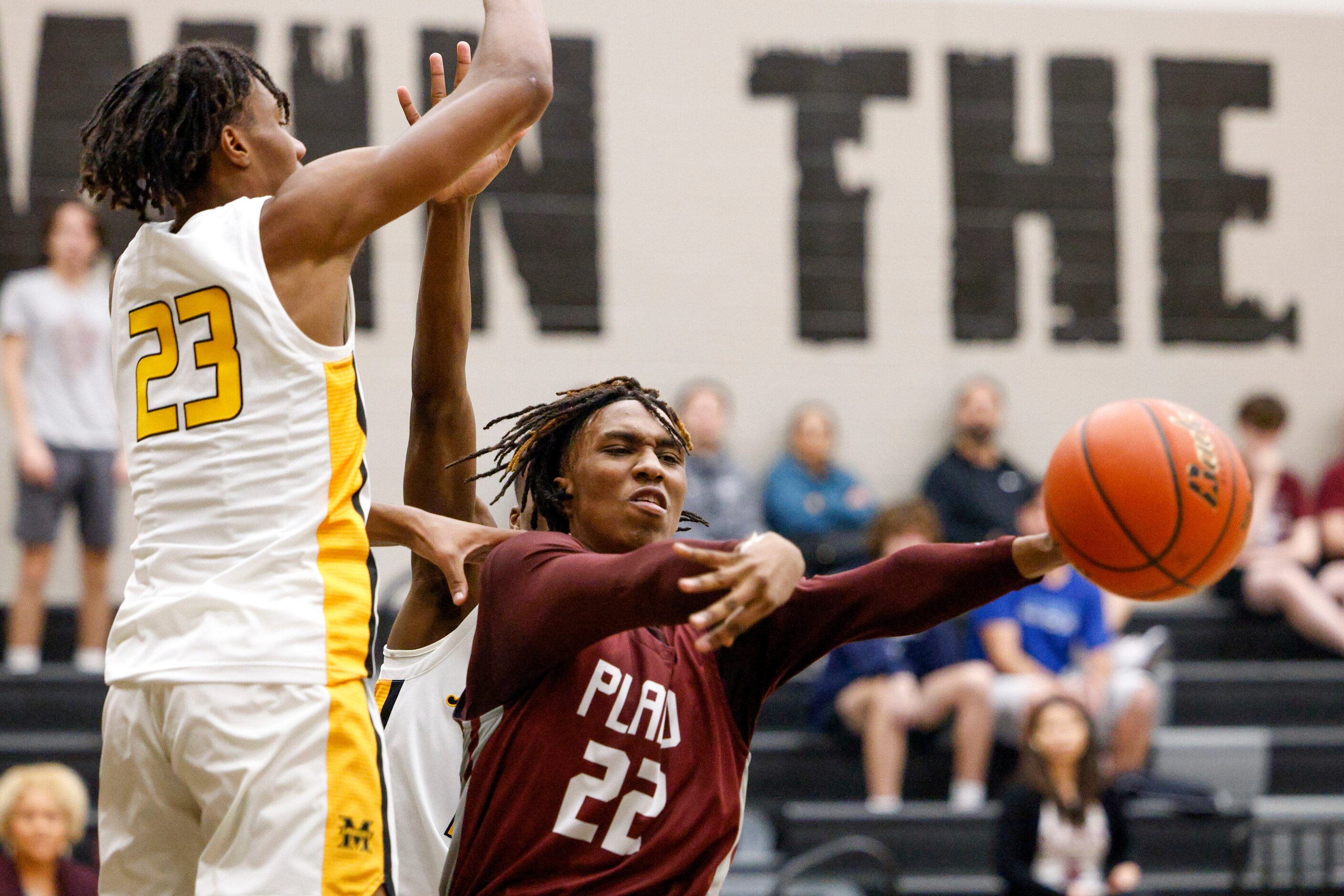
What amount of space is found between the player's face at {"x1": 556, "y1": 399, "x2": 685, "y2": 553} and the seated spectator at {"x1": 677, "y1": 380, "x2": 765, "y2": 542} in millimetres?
5284

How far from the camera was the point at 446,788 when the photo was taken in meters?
3.00

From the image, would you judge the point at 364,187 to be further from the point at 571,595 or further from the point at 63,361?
the point at 63,361

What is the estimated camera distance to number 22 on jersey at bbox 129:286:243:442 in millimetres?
2430

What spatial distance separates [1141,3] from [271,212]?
8596mm

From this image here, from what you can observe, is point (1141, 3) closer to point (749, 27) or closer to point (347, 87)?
point (749, 27)

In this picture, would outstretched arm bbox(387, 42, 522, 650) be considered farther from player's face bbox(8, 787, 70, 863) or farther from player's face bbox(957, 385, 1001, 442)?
player's face bbox(957, 385, 1001, 442)

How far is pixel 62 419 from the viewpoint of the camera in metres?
7.52

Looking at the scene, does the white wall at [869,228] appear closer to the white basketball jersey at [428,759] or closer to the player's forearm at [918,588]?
the white basketball jersey at [428,759]

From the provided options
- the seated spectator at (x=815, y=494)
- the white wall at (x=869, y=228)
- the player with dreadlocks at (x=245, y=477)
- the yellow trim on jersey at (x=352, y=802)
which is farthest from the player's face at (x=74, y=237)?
the yellow trim on jersey at (x=352, y=802)

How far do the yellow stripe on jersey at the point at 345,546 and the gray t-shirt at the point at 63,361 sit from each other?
5381 mm

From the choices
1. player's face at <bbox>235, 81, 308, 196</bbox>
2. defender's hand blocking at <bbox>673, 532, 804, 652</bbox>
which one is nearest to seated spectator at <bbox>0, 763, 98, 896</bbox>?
player's face at <bbox>235, 81, 308, 196</bbox>

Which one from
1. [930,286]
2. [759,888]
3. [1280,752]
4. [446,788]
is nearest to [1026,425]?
[930,286]

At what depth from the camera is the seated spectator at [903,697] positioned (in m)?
6.89

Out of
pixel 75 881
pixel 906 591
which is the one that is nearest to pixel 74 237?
pixel 75 881
